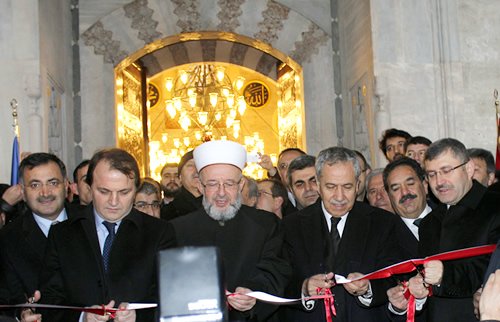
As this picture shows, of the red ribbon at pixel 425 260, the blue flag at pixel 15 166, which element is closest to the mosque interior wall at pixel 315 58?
the blue flag at pixel 15 166

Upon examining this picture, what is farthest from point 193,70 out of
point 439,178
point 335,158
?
point 439,178

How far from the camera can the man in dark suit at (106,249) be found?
3441mm

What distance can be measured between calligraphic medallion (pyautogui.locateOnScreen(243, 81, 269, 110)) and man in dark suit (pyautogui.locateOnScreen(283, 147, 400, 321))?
22.6 meters

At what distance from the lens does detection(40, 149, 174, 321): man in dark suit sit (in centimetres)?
344

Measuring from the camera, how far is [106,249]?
3555 mm

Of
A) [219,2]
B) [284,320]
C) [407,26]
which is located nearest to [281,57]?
[219,2]

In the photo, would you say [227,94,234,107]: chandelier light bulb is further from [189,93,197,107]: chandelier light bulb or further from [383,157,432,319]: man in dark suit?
[383,157,432,319]: man in dark suit

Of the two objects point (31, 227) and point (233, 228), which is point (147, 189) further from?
point (233, 228)

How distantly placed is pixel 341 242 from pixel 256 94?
23.0 m

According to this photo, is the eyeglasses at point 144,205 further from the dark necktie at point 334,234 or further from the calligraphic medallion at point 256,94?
the calligraphic medallion at point 256,94

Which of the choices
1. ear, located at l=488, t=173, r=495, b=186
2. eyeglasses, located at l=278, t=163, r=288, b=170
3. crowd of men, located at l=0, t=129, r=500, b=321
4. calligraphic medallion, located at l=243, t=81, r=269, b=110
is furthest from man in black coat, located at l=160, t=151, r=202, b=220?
calligraphic medallion, located at l=243, t=81, r=269, b=110

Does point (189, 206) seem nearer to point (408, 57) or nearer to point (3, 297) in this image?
point (3, 297)

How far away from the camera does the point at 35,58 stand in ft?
29.7

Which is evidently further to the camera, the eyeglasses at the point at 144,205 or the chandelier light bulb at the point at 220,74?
the chandelier light bulb at the point at 220,74
